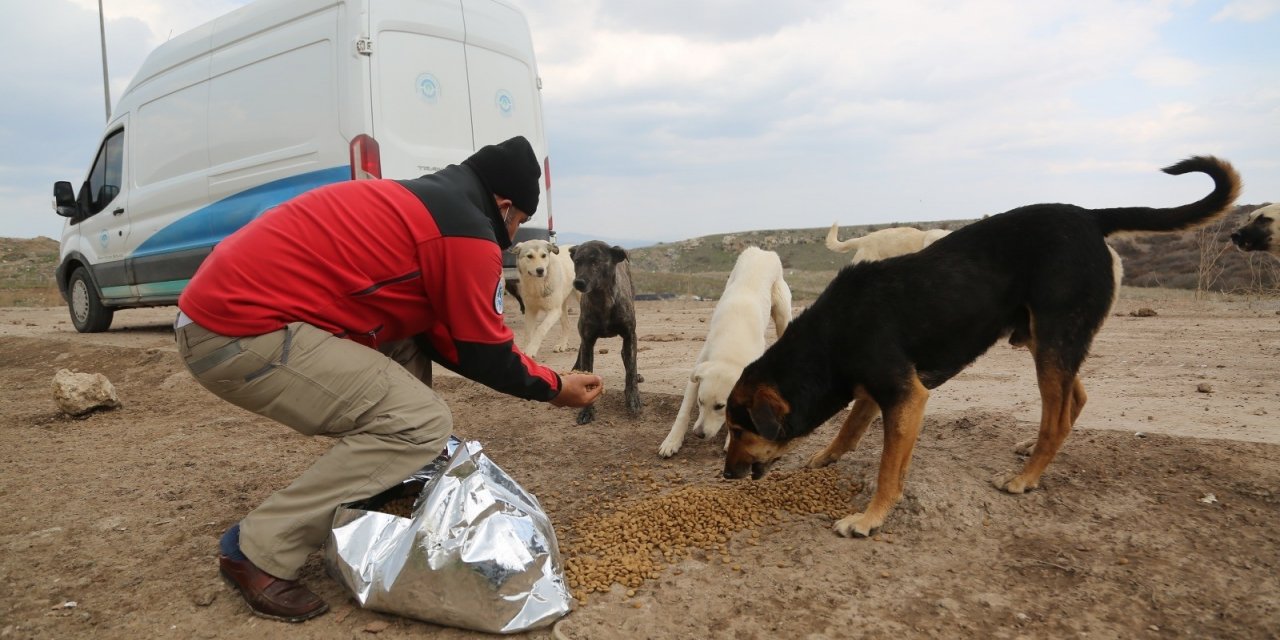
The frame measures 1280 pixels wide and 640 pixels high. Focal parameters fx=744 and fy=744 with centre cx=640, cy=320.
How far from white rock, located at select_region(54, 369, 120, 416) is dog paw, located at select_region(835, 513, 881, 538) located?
626cm

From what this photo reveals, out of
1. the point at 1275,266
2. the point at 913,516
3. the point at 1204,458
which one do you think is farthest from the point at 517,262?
the point at 1275,266

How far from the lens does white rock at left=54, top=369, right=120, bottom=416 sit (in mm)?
6207

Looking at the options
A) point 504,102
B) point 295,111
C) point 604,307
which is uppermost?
point 504,102

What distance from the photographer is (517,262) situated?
28.6 feet

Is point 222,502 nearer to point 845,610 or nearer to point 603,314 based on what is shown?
point 603,314

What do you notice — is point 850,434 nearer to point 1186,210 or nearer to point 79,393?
point 1186,210

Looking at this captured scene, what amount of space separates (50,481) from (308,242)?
127 inches

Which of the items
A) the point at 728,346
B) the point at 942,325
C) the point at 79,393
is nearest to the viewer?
the point at 942,325

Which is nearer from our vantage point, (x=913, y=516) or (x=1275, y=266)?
(x=913, y=516)

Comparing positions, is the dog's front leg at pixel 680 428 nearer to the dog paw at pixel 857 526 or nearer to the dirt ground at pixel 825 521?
the dirt ground at pixel 825 521

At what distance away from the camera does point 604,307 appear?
20.1ft

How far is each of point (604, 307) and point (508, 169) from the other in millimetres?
2960

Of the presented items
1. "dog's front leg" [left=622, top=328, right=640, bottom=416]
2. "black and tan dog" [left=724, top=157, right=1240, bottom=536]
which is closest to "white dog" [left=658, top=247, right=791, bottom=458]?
"dog's front leg" [left=622, top=328, right=640, bottom=416]

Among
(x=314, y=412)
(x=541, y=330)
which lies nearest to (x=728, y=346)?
(x=314, y=412)
